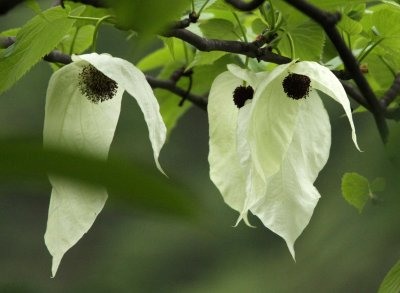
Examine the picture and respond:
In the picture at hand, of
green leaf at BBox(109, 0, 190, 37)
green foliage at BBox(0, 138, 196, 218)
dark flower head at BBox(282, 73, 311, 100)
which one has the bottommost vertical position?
dark flower head at BBox(282, 73, 311, 100)

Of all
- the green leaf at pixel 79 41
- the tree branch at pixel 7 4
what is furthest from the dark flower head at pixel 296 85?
the tree branch at pixel 7 4

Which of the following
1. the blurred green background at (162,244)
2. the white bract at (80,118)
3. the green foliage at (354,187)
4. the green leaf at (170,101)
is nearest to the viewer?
the white bract at (80,118)

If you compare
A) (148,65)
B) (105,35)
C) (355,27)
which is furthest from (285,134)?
(105,35)

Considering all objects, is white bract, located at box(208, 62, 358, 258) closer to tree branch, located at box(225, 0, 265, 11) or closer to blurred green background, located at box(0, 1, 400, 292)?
tree branch, located at box(225, 0, 265, 11)

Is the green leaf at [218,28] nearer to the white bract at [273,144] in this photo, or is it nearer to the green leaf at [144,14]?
the white bract at [273,144]

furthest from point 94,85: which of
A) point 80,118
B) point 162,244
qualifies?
point 162,244

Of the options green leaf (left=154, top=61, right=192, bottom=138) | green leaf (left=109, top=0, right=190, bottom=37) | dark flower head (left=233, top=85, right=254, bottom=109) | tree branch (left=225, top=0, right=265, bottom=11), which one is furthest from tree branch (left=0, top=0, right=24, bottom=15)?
green leaf (left=154, top=61, right=192, bottom=138)

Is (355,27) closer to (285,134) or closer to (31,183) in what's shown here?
(285,134)

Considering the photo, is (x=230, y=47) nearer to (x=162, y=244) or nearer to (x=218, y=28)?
(x=218, y=28)
